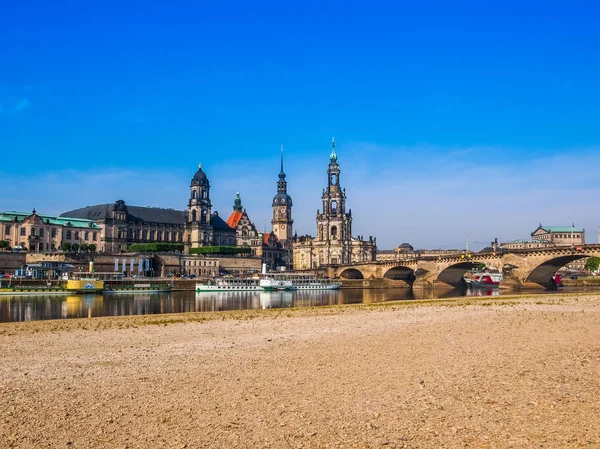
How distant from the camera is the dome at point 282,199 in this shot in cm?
15012

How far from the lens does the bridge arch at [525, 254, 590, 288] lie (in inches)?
2964

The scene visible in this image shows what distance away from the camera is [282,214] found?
501 ft

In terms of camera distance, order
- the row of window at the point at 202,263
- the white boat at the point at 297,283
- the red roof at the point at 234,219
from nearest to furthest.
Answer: the white boat at the point at 297,283 < the row of window at the point at 202,263 < the red roof at the point at 234,219

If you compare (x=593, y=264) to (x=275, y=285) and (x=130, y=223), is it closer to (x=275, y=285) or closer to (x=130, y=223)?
(x=275, y=285)

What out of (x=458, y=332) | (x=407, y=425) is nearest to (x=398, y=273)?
(x=458, y=332)

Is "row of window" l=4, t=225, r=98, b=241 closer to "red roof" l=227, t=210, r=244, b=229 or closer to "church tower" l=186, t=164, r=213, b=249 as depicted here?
"church tower" l=186, t=164, r=213, b=249

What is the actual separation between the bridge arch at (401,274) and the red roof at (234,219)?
5725cm

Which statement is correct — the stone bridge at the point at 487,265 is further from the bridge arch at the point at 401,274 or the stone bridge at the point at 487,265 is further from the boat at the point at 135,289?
the boat at the point at 135,289

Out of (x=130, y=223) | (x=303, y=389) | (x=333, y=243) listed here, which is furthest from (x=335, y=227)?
(x=303, y=389)

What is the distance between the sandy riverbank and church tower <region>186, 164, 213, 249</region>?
106314 mm

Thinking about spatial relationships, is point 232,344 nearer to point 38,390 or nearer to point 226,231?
point 38,390

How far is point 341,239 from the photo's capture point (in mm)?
134125

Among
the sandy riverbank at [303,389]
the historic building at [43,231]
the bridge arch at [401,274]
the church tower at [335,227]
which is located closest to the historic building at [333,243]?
the church tower at [335,227]

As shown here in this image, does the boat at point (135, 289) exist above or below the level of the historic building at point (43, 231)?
below
